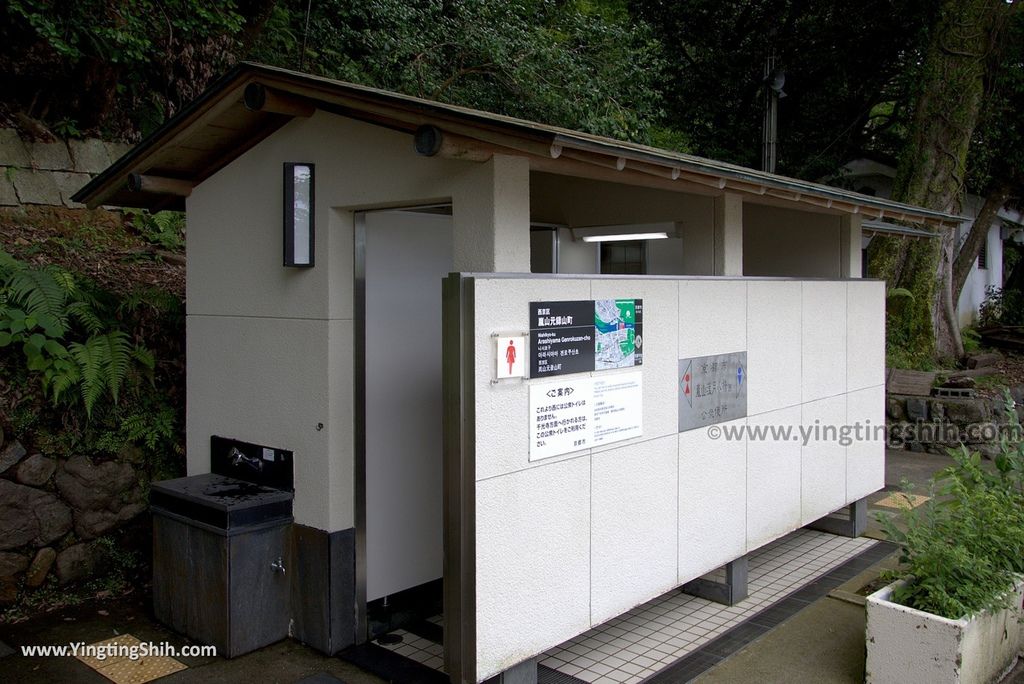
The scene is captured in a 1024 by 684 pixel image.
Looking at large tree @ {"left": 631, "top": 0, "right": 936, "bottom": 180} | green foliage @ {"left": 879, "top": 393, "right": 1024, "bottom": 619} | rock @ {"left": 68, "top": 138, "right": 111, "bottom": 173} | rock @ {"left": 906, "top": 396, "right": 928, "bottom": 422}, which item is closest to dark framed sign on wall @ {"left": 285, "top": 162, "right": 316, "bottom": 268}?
green foliage @ {"left": 879, "top": 393, "right": 1024, "bottom": 619}

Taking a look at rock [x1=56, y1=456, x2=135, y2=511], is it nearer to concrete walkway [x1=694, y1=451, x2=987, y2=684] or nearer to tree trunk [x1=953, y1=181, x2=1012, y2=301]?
concrete walkway [x1=694, y1=451, x2=987, y2=684]

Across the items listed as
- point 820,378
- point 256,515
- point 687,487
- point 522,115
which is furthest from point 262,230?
point 522,115

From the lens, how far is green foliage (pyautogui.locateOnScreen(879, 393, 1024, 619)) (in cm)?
469

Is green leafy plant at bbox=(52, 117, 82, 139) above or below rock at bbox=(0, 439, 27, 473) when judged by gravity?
above

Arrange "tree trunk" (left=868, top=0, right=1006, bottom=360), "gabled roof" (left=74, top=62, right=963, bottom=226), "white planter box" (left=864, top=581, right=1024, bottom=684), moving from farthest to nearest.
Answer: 1. "tree trunk" (left=868, top=0, right=1006, bottom=360)
2. "white planter box" (left=864, top=581, right=1024, bottom=684)
3. "gabled roof" (left=74, top=62, right=963, bottom=226)

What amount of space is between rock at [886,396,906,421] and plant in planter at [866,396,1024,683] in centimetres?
750

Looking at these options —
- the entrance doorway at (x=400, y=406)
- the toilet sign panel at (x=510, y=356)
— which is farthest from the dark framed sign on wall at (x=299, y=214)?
the toilet sign panel at (x=510, y=356)

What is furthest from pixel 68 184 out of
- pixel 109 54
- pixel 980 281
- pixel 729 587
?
pixel 980 281

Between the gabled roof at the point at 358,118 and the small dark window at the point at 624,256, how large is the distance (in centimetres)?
170

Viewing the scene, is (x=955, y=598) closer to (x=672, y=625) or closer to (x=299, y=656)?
(x=672, y=625)

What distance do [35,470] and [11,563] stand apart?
632 millimetres

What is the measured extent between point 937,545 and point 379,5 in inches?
361

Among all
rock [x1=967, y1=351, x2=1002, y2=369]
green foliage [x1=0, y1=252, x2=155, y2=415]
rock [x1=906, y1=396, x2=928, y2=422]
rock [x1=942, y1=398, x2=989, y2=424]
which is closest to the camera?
green foliage [x1=0, y1=252, x2=155, y2=415]

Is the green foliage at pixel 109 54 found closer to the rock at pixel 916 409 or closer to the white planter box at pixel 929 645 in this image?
the white planter box at pixel 929 645
